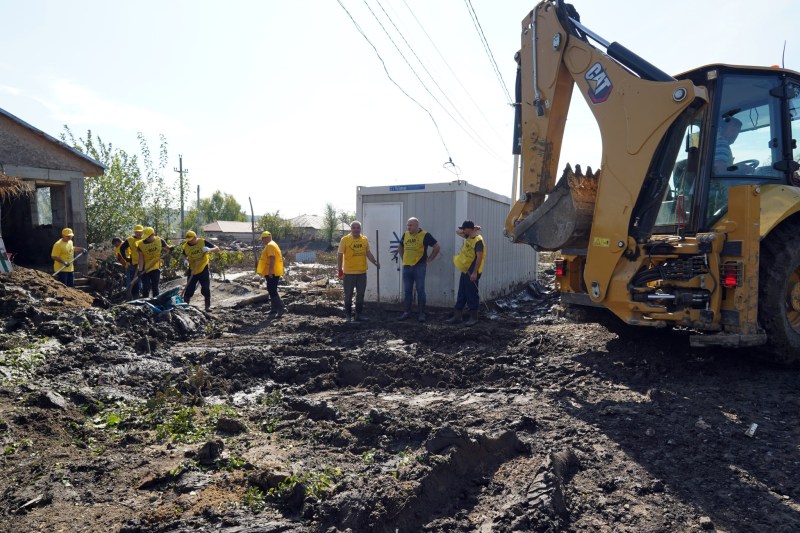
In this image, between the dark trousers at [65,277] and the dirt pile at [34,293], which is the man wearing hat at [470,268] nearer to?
the dirt pile at [34,293]

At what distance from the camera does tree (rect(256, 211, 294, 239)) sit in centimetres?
4422

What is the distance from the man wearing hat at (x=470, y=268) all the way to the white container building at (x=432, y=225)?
1102 millimetres

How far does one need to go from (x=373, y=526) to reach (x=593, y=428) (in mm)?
2113

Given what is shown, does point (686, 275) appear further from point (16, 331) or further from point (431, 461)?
point (16, 331)

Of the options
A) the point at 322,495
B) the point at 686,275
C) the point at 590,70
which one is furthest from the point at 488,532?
the point at 590,70

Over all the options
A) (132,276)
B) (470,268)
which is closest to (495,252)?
(470,268)

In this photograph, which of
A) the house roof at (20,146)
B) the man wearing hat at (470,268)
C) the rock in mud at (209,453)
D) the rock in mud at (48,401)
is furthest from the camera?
the house roof at (20,146)

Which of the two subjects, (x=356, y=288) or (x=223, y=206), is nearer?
(x=356, y=288)

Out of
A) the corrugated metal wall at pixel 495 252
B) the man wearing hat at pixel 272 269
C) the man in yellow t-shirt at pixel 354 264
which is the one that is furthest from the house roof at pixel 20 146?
the corrugated metal wall at pixel 495 252

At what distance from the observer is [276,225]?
44.4 metres

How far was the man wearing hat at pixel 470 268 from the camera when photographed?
9.14m

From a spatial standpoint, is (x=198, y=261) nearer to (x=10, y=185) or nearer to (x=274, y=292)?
(x=274, y=292)

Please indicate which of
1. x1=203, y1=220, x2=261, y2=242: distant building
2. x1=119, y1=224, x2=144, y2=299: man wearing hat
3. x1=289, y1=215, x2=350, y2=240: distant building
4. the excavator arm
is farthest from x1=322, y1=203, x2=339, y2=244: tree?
the excavator arm

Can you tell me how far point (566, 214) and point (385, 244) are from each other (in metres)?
5.76
